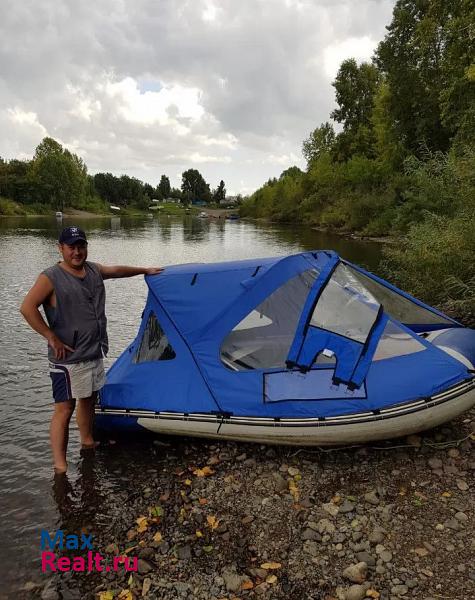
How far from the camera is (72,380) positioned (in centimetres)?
572

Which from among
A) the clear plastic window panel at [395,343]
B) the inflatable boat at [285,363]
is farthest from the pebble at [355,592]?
the clear plastic window panel at [395,343]

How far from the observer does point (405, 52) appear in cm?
3888

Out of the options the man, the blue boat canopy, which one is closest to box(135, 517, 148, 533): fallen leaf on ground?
the blue boat canopy

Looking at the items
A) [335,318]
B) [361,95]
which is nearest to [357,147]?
[361,95]

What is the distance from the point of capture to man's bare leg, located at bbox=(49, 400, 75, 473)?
19.3ft

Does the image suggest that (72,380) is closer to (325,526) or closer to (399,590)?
(325,526)

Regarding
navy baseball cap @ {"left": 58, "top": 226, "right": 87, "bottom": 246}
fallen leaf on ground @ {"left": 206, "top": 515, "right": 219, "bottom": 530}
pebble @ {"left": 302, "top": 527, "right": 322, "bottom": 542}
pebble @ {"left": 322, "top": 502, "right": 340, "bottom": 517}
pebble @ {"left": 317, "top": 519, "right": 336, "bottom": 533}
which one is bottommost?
fallen leaf on ground @ {"left": 206, "top": 515, "right": 219, "bottom": 530}

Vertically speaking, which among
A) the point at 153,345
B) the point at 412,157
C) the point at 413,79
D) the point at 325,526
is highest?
the point at 413,79

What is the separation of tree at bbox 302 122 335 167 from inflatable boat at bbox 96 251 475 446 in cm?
7460

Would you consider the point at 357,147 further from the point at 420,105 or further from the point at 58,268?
the point at 58,268

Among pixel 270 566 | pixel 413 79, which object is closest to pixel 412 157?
pixel 270 566

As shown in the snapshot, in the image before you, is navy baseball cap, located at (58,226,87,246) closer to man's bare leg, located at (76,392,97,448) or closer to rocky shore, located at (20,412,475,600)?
man's bare leg, located at (76,392,97,448)

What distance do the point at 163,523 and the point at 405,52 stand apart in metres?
44.7

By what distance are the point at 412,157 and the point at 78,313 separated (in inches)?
779
